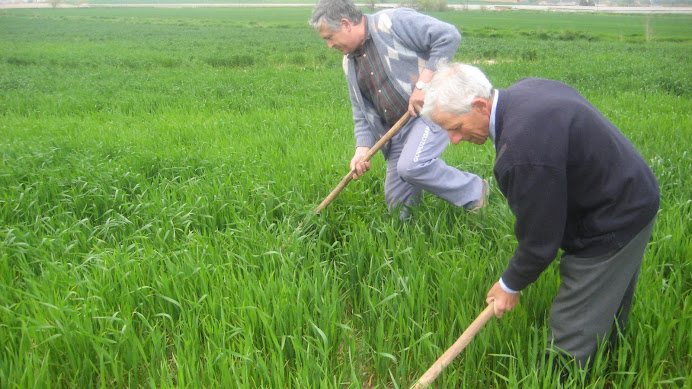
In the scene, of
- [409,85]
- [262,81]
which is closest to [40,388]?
[409,85]

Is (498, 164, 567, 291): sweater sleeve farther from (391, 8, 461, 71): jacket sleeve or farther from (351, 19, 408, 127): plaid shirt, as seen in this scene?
(351, 19, 408, 127): plaid shirt

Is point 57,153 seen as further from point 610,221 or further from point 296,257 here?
point 610,221

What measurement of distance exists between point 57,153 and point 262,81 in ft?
21.2

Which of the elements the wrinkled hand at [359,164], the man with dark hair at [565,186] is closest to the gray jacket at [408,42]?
the wrinkled hand at [359,164]

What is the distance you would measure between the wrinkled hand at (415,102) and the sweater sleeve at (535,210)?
1.35m

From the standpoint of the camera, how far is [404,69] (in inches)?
132

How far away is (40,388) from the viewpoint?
2.03 meters

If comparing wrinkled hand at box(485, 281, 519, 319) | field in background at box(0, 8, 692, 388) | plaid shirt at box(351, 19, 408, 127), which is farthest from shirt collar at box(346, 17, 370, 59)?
wrinkled hand at box(485, 281, 519, 319)

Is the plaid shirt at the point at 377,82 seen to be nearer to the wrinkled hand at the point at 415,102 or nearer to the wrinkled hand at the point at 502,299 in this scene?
the wrinkled hand at the point at 415,102

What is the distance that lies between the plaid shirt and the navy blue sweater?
1.52 meters

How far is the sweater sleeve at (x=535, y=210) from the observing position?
172 cm

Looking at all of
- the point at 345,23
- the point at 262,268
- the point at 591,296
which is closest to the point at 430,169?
the point at 345,23

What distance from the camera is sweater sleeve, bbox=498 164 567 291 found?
5.63 feet

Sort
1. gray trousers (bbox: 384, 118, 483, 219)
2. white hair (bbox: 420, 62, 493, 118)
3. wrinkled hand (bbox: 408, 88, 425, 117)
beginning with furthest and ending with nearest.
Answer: gray trousers (bbox: 384, 118, 483, 219)
wrinkled hand (bbox: 408, 88, 425, 117)
white hair (bbox: 420, 62, 493, 118)
